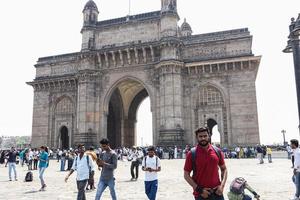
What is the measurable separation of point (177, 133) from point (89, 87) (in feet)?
34.7

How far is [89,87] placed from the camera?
32438mm

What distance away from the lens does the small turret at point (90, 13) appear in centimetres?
3450

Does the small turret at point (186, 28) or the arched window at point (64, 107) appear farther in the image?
the small turret at point (186, 28)

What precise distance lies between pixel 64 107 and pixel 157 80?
1198 centimetres

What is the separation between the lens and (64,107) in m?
35.8

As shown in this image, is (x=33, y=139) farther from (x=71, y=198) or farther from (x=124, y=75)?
(x=71, y=198)

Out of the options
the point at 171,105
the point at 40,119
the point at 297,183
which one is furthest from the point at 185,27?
the point at 297,183

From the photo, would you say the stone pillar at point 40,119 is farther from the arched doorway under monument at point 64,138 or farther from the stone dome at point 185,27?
the stone dome at point 185,27

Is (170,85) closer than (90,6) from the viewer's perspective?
Yes

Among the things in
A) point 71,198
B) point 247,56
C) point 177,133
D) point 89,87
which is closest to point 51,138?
point 89,87

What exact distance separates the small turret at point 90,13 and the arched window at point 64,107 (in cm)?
889

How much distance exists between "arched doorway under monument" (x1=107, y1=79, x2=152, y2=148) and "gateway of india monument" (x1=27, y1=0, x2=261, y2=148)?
1.39 meters

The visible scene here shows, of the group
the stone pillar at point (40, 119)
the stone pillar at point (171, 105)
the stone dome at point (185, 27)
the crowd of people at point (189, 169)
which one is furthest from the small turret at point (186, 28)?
the crowd of people at point (189, 169)

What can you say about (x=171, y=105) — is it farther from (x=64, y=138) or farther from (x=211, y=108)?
(x=64, y=138)
